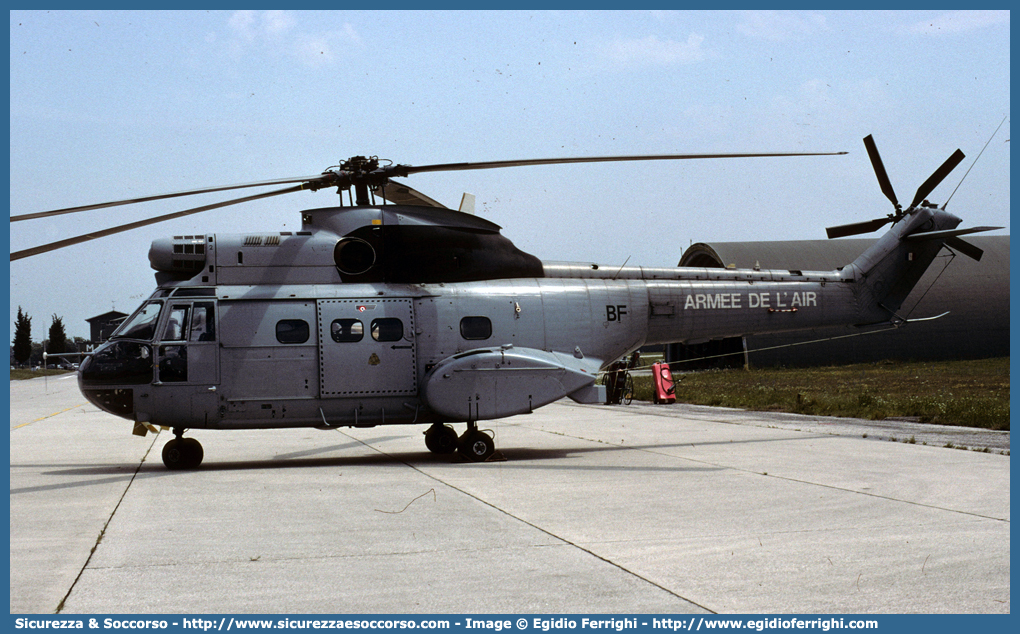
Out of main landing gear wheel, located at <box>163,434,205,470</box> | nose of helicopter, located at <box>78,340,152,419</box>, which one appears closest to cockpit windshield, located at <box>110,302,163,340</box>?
nose of helicopter, located at <box>78,340,152,419</box>

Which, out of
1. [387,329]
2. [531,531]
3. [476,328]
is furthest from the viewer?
[476,328]

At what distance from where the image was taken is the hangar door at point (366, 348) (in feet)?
46.5

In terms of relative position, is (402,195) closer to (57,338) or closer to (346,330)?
(346,330)

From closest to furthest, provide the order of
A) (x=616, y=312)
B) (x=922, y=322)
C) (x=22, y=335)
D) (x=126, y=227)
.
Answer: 1. (x=126, y=227)
2. (x=616, y=312)
3. (x=922, y=322)
4. (x=22, y=335)

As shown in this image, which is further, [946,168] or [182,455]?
[946,168]

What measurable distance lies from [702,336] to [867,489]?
670cm

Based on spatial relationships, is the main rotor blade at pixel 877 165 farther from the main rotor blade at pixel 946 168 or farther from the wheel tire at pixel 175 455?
the wheel tire at pixel 175 455

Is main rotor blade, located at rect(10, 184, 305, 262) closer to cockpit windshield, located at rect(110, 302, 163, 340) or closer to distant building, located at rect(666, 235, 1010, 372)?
cockpit windshield, located at rect(110, 302, 163, 340)

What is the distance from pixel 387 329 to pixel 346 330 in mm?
621

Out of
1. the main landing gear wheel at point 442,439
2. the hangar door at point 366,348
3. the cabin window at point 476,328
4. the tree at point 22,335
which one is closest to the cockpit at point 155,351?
the hangar door at point 366,348

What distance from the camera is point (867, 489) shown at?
10297 mm

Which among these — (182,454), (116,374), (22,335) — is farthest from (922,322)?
(22,335)

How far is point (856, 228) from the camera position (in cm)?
1823
